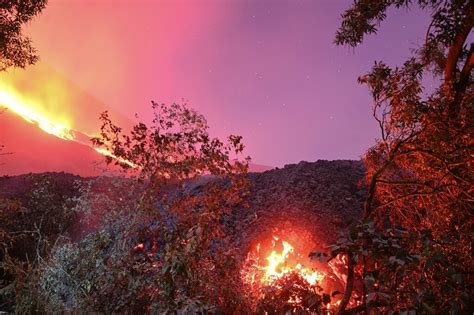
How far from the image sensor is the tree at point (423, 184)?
371 cm

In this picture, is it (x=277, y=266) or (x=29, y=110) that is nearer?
(x=277, y=266)

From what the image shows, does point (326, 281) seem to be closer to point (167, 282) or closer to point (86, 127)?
point (167, 282)

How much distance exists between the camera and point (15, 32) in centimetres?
1491

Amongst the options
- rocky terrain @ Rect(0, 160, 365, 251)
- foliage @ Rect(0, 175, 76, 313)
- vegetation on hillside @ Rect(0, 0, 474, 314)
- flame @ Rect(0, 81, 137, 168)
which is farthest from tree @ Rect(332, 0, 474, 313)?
flame @ Rect(0, 81, 137, 168)

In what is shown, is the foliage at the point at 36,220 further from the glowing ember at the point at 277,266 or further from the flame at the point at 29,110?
the flame at the point at 29,110

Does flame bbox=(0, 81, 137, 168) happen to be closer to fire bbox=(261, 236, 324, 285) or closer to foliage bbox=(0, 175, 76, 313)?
foliage bbox=(0, 175, 76, 313)

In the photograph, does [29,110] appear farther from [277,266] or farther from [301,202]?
[277,266]

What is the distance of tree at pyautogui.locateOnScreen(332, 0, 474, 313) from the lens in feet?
12.2

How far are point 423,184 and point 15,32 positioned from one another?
16.2 m

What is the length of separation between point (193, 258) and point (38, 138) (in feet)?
168

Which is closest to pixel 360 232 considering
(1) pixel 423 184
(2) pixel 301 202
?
(1) pixel 423 184

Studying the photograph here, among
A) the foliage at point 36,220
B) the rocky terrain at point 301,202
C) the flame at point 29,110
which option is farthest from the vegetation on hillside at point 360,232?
the flame at point 29,110

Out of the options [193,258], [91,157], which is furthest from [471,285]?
[91,157]

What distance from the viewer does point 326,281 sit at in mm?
10281
